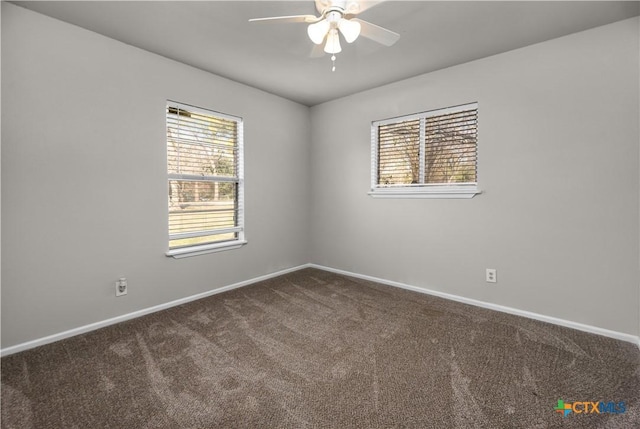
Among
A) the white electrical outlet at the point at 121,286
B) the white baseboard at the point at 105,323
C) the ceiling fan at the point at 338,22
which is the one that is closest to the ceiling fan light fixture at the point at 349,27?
the ceiling fan at the point at 338,22

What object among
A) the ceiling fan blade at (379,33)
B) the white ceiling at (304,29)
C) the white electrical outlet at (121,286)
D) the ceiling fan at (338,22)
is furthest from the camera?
the white electrical outlet at (121,286)

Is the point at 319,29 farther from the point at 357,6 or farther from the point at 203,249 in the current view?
the point at 203,249

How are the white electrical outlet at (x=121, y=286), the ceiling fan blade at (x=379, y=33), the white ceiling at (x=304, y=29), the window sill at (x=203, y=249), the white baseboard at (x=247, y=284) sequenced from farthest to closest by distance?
1. the window sill at (x=203, y=249)
2. the white electrical outlet at (x=121, y=286)
3. the white baseboard at (x=247, y=284)
4. the white ceiling at (x=304, y=29)
5. the ceiling fan blade at (x=379, y=33)

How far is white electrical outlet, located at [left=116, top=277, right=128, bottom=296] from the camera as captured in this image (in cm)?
267

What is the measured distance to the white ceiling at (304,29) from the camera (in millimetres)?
2119

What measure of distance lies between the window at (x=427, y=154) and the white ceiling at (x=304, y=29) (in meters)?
0.54

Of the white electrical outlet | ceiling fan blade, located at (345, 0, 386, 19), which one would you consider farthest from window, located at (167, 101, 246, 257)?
ceiling fan blade, located at (345, 0, 386, 19)

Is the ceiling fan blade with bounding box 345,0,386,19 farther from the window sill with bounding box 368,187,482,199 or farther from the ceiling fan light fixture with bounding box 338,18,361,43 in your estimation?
the window sill with bounding box 368,187,482,199

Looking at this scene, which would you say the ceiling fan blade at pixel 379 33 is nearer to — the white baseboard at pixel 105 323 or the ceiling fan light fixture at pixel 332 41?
the ceiling fan light fixture at pixel 332 41

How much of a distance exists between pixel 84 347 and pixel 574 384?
322 cm

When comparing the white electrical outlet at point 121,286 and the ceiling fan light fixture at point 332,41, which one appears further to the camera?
the white electrical outlet at point 121,286

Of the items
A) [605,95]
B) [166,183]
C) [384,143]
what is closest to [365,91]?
[384,143]

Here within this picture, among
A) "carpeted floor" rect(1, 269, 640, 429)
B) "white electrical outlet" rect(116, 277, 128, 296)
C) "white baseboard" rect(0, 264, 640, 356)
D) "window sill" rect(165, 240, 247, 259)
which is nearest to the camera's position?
"carpeted floor" rect(1, 269, 640, 429)

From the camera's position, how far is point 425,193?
133 inches
